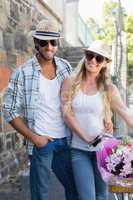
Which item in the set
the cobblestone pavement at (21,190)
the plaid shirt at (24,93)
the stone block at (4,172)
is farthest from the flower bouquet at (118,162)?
the stone block at (4,172)

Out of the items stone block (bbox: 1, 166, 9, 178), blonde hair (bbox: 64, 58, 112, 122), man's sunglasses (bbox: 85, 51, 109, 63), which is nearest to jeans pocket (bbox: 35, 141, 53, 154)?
blonde hair (bbox: 64, 58, 112, 122)

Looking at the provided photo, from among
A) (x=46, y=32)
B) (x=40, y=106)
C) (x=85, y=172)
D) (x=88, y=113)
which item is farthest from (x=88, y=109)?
(x=46, y=32)

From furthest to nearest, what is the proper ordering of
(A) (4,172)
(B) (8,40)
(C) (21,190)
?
(B) (8,40), (A) (4,172), (C) (21,190)

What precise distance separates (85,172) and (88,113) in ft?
1.41

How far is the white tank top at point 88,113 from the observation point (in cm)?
357

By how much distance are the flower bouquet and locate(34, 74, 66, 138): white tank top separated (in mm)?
453

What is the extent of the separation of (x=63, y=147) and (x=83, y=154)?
169mm

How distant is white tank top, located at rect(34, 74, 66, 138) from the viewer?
355 centimetres

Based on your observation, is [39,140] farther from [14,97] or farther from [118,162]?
[118,162]

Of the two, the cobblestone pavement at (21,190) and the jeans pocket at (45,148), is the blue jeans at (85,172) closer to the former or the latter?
the jeans pocket at (45,148)

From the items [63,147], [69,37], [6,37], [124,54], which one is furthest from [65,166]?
[69,37]

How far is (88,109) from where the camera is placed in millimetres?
3570

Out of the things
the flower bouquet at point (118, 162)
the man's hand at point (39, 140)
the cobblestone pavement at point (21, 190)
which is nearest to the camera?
the flower bouquet at point (118, 162)

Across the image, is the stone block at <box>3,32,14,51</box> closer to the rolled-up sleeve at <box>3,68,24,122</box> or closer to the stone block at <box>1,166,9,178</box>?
the stone block at <box>1,166,9,178</box>
